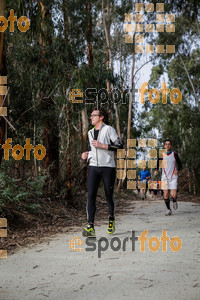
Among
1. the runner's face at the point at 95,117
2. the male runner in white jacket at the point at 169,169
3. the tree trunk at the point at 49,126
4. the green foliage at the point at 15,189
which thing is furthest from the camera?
the tree trunk at the point at 49,126

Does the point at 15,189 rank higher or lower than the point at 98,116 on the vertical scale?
lower

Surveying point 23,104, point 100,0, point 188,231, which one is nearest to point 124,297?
point 188,231

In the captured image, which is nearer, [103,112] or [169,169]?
[103,112]

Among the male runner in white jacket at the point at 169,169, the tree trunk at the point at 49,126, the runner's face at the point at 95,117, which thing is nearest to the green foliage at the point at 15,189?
the tree trunk at the point at 49,126

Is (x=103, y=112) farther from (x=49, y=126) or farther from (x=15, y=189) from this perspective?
(x=49, y=126)

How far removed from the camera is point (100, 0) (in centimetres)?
1864

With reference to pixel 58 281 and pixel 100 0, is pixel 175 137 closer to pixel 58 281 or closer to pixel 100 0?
pixel 100 0

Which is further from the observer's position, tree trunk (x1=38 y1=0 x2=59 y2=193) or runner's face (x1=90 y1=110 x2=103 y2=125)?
tree trunk (x1=38 y1=0 x2=59 y2=193)

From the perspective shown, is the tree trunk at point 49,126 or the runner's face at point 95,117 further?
the tree trunk at point 49,126

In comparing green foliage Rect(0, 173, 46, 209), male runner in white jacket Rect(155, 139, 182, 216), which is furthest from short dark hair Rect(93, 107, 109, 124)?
male runner in white jacket Rect(155, 139, 182, 216)

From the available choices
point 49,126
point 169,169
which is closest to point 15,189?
point 49,126

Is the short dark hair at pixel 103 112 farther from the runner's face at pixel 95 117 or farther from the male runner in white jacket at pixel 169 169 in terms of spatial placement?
the male runner in white jacket at pixel 169 169

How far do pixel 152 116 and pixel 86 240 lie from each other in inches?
1040

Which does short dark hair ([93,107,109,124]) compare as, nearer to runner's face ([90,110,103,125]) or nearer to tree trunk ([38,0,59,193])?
runner's face ([90,110,103,125])
